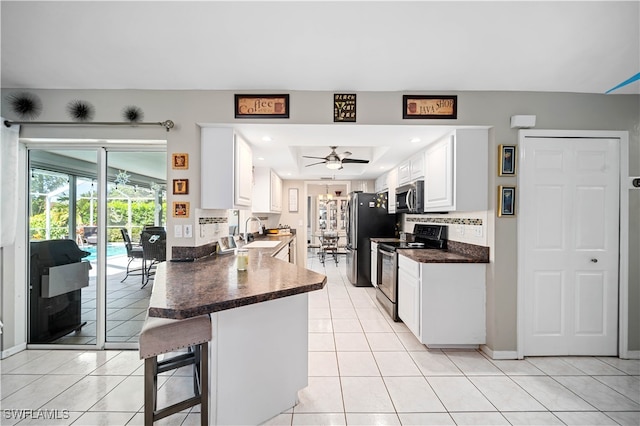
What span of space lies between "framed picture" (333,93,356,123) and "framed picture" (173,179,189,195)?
1.46m

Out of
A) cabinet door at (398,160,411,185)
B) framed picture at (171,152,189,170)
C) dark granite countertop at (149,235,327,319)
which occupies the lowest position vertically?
dark granite countertop at (149,235,327,319)

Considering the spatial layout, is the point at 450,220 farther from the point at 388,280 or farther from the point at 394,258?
the point at 388,280

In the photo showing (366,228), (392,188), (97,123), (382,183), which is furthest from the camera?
(382,183)

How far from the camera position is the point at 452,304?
2.56 m

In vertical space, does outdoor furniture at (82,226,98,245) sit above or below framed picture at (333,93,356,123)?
below

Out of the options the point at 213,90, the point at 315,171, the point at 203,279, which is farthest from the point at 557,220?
the point at 315,171

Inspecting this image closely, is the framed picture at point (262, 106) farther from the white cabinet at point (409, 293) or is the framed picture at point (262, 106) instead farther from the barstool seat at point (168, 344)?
the white cabinet at point (409, 293)

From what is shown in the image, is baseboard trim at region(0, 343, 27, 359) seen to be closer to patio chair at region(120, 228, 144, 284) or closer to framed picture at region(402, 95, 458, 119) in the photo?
patio chair at region(120, 228, 144, 284)

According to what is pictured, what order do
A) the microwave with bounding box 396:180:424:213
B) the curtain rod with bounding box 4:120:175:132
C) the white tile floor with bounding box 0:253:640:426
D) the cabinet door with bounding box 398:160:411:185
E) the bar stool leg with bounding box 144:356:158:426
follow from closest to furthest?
1. the bar stool leg with bounding box 144:356:158:426
2. the white tile floor with bounding box 0:253:640:426
3. the curtain rod with bounding box 4:120:175:132
4. the microwave with bounding box 396:180:424:213
5. the cabinet door with bounding box 398:160:411:185

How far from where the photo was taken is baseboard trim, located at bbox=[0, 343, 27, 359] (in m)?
2.39

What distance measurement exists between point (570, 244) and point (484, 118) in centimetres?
139

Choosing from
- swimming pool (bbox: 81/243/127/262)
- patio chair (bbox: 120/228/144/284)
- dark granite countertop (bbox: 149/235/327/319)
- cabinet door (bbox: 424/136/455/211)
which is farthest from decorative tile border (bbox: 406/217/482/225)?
swimming pool (bbox: 81/243/127/262)

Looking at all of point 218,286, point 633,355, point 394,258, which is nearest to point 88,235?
point 218,286

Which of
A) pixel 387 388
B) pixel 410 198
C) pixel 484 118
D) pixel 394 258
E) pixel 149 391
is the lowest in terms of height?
pixel 387 388
